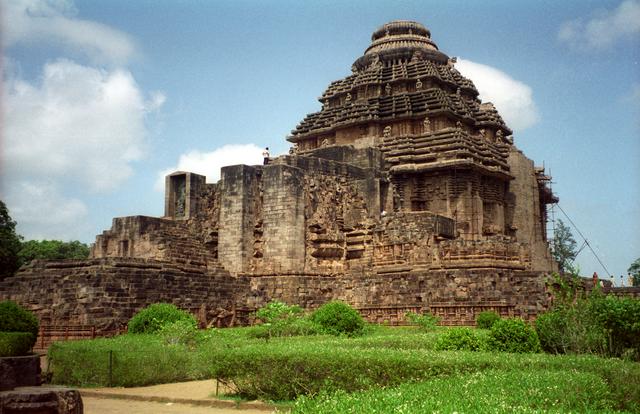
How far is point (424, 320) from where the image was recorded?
18.8m

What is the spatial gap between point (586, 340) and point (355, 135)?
23.5 metres

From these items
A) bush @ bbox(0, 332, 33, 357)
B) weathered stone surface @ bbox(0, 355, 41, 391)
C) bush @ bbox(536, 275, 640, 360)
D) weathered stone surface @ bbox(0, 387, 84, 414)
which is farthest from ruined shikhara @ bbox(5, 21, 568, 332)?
weathered stone surface @ bbox(0, 387, 84, 414)

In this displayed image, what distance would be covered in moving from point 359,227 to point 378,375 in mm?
18261

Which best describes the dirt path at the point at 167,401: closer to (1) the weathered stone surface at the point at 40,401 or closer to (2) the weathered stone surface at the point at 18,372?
(2) the weathered stone surface at the point at 18,372

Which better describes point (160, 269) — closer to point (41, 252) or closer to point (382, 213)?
point (382, 213)

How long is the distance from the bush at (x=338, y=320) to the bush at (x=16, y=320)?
7.26 meters

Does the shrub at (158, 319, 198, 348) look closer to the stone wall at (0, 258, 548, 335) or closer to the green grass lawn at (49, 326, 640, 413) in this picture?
the green grass lawn at (49, 326, 640, 413)

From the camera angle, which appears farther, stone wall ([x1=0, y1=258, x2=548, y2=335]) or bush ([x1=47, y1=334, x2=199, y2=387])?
stone wall ([x1=0, y1=258, x2=548, y2=335])

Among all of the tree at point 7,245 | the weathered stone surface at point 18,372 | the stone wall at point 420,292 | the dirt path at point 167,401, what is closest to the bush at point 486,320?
the stone wall at point 420,292

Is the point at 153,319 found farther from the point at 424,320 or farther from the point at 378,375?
the point at 378,375

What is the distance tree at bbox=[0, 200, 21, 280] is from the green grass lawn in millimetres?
24996

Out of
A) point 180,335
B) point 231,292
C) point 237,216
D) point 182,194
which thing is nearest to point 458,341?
point 180,335

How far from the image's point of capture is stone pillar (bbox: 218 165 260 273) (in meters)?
25.9

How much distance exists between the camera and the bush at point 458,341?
13.0 metres
